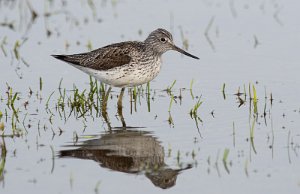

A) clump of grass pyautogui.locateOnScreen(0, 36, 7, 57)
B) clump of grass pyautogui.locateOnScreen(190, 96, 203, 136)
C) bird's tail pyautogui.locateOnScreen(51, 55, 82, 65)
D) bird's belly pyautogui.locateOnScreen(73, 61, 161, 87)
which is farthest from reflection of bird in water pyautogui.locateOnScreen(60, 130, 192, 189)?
clump of grass pyautogui.locateOnScreen(0, 36, 7, 57)

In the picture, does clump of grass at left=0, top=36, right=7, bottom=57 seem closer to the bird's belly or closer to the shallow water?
the shallow water

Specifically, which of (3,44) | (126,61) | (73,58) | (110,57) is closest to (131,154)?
(126,61)

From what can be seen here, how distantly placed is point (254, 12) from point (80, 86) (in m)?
5.97

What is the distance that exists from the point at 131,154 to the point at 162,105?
8.32 ft

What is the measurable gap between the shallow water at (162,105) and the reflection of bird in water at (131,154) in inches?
0.6

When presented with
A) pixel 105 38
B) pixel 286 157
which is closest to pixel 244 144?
pixel 286 157

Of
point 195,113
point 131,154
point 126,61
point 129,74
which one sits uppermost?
point 126,61

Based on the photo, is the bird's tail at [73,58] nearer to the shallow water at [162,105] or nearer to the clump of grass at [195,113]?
the shallow water at [162,105]

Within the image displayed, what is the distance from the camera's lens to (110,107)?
1249 centimetres

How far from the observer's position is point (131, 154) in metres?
10.0

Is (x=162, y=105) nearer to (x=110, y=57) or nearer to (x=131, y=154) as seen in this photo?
(x=110, y=57)

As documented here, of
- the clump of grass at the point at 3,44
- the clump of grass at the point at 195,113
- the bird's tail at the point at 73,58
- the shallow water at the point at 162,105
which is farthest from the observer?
the clump of grass at the point at 3,44

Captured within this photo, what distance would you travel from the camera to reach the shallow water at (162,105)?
9.12 m

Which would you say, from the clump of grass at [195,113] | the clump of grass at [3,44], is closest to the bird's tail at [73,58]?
the clump of grass at [195,113]
